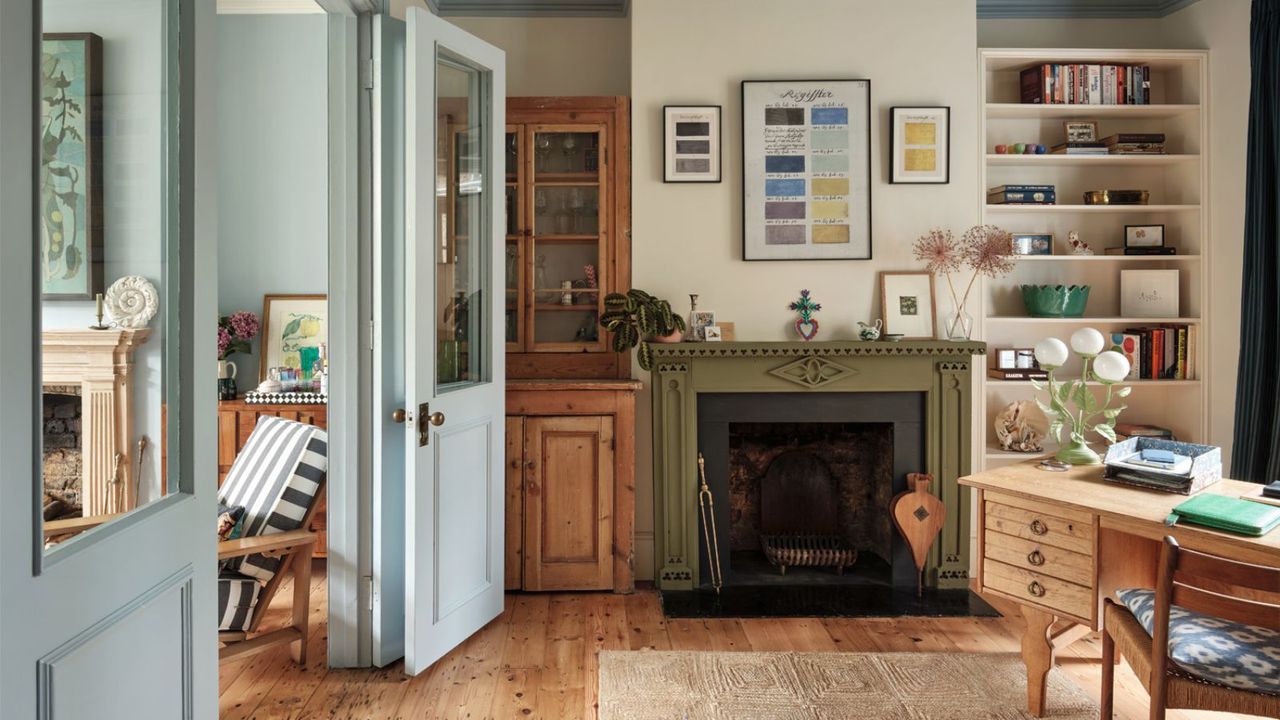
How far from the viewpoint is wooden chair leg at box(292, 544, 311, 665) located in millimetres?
2830

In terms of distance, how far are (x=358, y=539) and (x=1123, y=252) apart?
382 centimetres

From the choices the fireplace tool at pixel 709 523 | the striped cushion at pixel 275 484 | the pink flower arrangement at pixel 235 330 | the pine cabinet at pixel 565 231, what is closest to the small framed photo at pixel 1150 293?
the fireplace tool at pixel 709 523

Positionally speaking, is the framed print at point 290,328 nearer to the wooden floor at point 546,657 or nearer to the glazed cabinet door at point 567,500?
the wooden floor at point 546,657

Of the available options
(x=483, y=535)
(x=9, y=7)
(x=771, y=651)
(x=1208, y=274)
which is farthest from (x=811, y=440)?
(x=9, y=7)

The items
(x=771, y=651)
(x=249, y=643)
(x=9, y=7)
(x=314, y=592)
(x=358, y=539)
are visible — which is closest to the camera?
(x=9, y=7)

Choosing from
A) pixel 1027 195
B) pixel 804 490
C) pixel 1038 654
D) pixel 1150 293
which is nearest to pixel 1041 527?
pixel 1038 654

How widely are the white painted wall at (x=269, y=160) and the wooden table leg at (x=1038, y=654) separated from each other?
11.9 ft

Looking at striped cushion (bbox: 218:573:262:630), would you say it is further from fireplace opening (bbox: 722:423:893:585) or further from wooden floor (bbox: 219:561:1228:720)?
fireplace opening (bbox: 722:423:893:585)

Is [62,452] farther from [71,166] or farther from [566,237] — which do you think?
[566,237]

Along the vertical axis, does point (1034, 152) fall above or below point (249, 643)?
above

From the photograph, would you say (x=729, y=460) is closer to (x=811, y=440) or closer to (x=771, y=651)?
(x=811, y=440)

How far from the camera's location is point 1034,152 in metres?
3.95

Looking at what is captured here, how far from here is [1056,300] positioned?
3.87 meters

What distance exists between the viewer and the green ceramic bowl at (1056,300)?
12.7 feet
